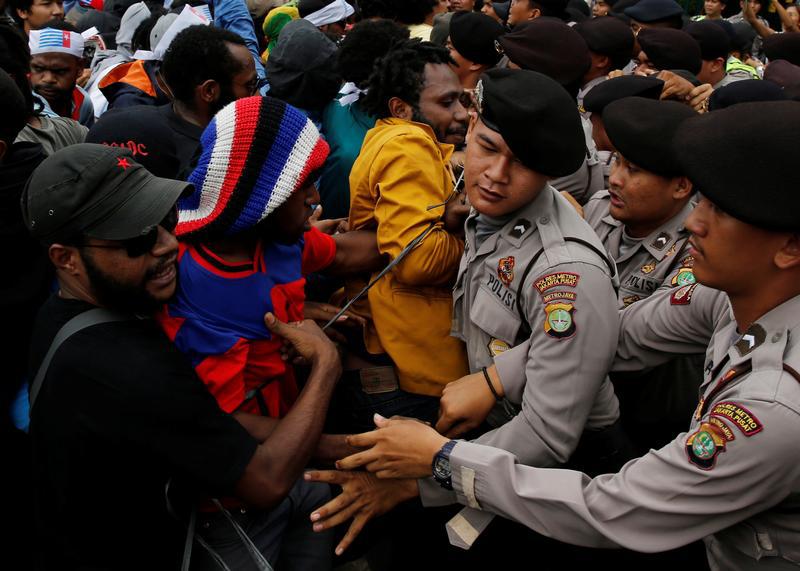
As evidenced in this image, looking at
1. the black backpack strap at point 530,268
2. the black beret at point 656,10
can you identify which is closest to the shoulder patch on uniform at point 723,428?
the black backpack strap at point 530,268

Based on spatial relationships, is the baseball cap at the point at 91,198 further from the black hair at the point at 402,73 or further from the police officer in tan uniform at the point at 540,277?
the black hair at the point at 402,73

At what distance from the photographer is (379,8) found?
6086mm

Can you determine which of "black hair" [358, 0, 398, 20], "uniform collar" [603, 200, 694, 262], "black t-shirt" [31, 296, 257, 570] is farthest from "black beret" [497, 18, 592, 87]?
"black t-shirt" [31, 296, 257, 570]

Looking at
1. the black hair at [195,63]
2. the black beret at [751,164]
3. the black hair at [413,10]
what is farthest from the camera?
the black hair at [413,10]

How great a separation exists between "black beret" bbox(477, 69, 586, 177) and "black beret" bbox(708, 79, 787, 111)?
6.50 ft

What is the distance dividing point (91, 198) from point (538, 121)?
1446mm

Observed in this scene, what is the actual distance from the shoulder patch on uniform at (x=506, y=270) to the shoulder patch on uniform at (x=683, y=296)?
0.60 metres

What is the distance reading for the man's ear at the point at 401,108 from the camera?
10.8 ft

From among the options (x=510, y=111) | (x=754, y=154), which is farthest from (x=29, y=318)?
(x=754, y=154)

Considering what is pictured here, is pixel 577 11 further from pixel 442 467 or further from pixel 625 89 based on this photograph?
pixel 442 467

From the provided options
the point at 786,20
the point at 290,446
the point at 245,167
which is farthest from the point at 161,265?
the point at 786,20

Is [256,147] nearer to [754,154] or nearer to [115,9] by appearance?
[754,154]

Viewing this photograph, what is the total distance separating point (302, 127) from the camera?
7.49ft

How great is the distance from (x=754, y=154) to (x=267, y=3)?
26.6ft
